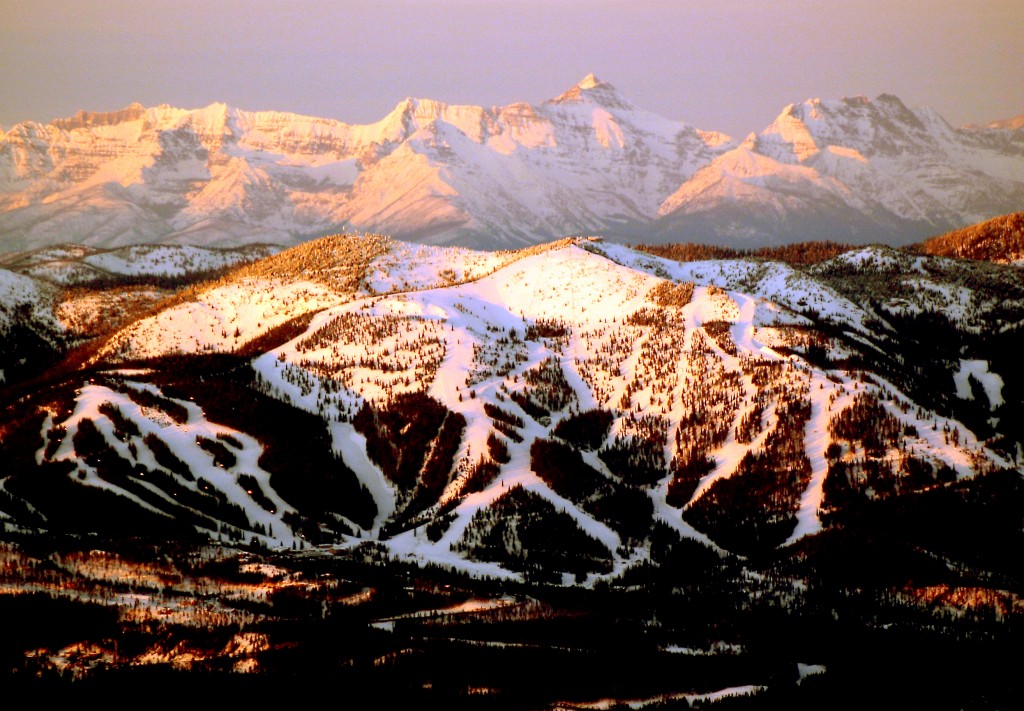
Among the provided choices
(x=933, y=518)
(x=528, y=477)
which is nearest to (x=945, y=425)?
(x=933, y=518)

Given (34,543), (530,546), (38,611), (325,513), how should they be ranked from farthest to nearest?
(325,513) → (530,546) → (34,543) → (38,611)

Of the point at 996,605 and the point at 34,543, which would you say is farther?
the point at 34,543

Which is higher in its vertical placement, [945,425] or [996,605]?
[945,425]

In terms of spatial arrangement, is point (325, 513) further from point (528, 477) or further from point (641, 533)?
point (641, 533)

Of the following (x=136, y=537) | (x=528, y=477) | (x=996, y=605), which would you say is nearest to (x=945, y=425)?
(x=996, y=605)

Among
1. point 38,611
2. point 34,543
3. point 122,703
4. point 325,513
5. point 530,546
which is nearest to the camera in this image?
point 122,703

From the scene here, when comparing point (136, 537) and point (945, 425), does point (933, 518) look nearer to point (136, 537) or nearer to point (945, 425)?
point (945, 425)
